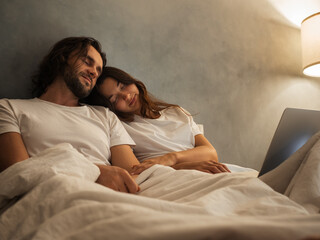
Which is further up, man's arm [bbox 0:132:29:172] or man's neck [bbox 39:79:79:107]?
man's neck [bbox 39:79:79:107]

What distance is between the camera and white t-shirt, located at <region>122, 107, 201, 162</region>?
1411 mm

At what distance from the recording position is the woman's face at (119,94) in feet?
4.95

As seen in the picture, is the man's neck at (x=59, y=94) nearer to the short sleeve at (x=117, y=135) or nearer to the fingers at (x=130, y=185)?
the short sleeve at (x=117, y=135)

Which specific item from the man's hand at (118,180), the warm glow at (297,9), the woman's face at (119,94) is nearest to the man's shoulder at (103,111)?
the woman's face at (119,94)

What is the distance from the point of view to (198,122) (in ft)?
6.37

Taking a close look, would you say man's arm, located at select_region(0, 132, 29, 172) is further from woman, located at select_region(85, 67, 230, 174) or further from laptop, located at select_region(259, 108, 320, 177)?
laptop, located at select_region(259, 108, 320, 177)

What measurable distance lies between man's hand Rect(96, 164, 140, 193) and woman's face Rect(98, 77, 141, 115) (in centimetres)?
71

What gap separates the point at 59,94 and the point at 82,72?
16 centimetres

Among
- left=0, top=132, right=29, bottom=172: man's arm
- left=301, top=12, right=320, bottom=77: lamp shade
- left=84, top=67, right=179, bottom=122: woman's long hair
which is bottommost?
left=0, top=132, right=29, bottom=172: man's arm

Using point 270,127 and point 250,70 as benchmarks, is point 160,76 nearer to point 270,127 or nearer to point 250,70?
point 250,70

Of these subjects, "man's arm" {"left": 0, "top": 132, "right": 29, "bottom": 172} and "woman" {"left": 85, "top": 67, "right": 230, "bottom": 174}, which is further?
"woman" {"left": 85, "top": 67, "right": 230, "bottom": 174}

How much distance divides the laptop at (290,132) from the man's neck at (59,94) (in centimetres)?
98

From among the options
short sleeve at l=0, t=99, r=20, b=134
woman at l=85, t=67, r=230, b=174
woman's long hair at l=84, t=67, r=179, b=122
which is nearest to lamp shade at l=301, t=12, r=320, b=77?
woman at l=85, t=67, r=230, b=174

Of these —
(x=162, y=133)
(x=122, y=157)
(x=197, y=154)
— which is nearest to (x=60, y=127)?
(x=122, y=157)
